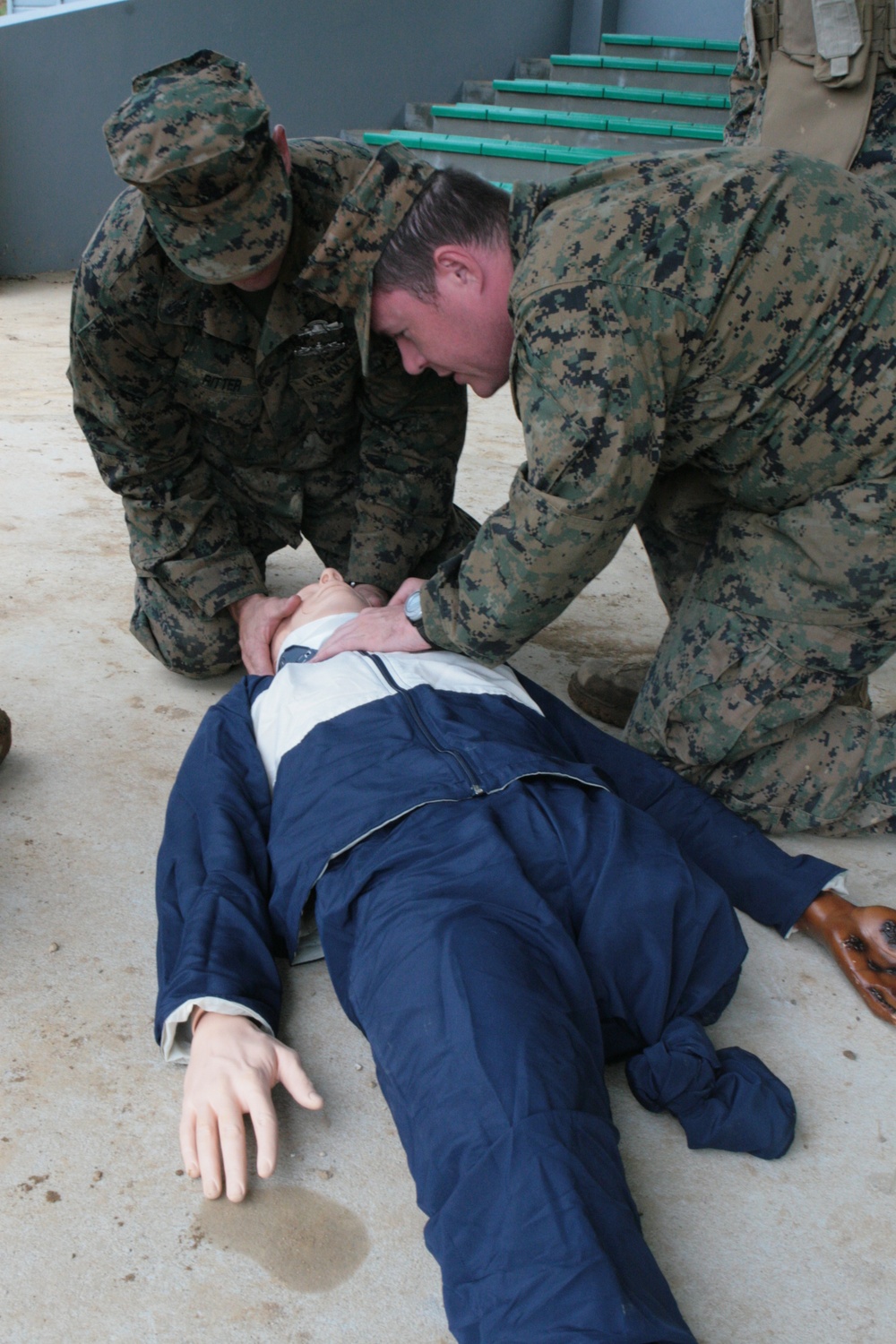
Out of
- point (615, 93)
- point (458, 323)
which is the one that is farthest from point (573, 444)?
point (615, 93)

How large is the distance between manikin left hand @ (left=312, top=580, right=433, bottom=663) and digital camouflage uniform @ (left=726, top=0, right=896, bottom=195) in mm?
1919

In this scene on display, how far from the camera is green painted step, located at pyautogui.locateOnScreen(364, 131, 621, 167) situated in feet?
23.0

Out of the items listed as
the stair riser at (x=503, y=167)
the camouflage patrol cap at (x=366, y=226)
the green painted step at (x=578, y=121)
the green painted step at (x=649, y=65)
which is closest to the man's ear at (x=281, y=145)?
the camouflage patrol cap at (x=366, y=226)

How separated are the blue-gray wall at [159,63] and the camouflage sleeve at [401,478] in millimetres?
5337

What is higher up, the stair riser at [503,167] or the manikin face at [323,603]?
the stair riser at [503,167]

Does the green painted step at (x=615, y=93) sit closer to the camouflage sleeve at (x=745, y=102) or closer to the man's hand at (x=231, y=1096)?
the camouflage sleeve at (x=745, y=102)

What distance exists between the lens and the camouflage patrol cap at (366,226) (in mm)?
1779

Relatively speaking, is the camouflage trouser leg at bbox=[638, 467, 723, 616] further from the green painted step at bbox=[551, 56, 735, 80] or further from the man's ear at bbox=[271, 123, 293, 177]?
the green painted step at bbox=[551, 56, 735, 80]

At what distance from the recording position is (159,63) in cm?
707

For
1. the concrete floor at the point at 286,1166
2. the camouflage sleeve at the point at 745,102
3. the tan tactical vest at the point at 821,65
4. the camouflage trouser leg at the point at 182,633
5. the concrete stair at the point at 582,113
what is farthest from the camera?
the concrete stair at the point at 582,113

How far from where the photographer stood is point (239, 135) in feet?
6.27

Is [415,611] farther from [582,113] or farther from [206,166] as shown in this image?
[582,113]

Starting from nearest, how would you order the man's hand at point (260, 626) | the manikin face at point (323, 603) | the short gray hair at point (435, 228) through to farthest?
1. the short gray hair at point (435, 228)
2. the manikin face at point (323, 603)
3. the man's hand at point (260, 626)

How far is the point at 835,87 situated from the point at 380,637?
210 cm
